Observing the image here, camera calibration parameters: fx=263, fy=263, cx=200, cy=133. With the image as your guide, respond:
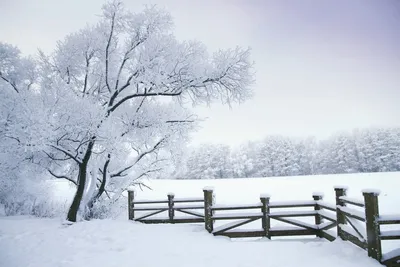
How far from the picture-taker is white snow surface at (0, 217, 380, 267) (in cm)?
528

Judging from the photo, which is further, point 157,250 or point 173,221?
point 173,221

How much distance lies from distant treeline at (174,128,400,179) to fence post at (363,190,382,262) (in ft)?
191

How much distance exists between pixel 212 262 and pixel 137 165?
10224mm

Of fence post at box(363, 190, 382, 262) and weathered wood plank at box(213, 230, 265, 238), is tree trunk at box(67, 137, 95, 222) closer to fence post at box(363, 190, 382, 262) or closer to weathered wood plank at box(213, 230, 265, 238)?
weathered wood plank at box(213, 230, 265, 238)

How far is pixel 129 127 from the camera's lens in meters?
12.0

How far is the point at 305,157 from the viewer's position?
73.4m

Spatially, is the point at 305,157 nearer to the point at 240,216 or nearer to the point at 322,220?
the point at 322,220

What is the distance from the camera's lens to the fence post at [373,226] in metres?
4.93

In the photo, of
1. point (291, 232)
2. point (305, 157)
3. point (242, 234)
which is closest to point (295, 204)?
point (291, 232)

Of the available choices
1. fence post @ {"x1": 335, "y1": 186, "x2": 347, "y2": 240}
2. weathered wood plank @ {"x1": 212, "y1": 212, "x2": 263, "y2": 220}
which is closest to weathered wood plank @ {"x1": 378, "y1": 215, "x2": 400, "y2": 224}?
fence post @ {"x1": 335, "y1": 186, "x2": 347, "y2": 240}

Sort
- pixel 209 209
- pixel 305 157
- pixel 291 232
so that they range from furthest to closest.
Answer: pixel 305 157 < pixel 209 209 < pixel 291 232

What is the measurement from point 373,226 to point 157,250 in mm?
4586

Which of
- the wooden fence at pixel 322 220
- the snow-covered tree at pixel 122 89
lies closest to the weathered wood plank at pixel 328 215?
the wooden fence at pixel 322 220

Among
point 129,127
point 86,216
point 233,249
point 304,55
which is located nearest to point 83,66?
point 129,127
